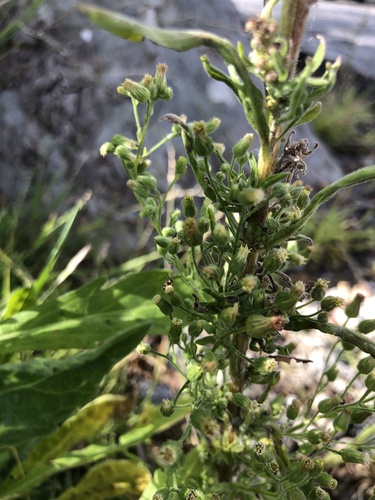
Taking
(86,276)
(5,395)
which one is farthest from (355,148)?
(5,395)

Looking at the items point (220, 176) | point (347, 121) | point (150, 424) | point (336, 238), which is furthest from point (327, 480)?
point (347, 121)

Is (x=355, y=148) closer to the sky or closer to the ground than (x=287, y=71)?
closer to the ground

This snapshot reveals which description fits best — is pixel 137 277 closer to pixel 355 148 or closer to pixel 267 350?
pixel 267 350

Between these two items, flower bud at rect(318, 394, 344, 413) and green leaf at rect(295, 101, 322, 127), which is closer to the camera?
green leaf at rect(295, 101, 322, 127)

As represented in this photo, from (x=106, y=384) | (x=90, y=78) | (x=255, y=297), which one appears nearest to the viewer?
(x=255, y=297)

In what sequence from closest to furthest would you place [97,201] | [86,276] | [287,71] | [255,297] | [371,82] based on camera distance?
[287,71] → [255,297] → [86,276] → [97,201] → [371,82]

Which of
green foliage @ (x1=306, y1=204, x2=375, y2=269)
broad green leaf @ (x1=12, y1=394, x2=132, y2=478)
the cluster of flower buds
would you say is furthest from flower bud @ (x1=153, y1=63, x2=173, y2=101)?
green foliage @ (x1=306, y1=204, x2=375, y2=269)

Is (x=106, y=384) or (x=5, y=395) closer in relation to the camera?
(x=5, y=395)

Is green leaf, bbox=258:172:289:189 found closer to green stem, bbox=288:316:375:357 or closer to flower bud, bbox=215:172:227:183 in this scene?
flower bud, bbox=215:172:227:183

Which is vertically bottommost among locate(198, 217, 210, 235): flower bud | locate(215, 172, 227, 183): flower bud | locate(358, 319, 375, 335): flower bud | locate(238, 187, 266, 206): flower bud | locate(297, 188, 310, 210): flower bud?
locate(358, 319, 375, 335): flower bud
